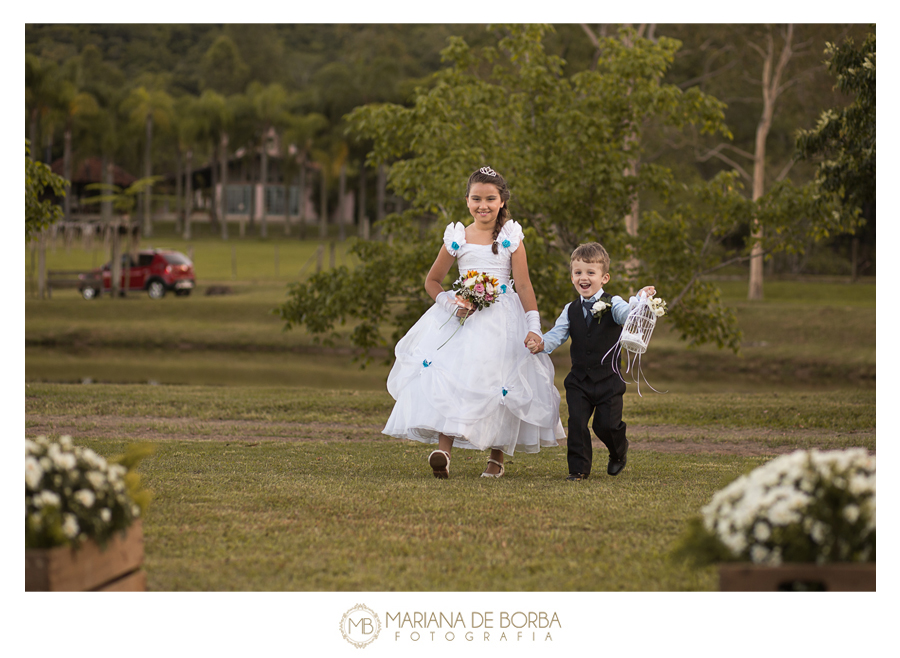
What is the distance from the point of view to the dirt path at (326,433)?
335 inches

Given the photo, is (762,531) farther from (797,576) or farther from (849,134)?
(849,134)

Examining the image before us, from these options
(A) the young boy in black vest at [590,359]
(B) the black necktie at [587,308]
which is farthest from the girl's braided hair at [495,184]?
(B) the black necktie at [587,308]

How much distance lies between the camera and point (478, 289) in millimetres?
6059

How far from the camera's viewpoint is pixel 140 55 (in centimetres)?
7344

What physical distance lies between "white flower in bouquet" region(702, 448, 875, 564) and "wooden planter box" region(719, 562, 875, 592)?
0.10 feet

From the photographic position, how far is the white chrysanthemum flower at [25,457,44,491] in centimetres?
322

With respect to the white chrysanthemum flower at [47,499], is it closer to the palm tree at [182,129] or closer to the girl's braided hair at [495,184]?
the girl's braided hair at [495,184]

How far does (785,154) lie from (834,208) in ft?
109

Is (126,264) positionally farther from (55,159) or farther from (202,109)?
(55,159)

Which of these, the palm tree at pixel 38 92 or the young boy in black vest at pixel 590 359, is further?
the palm tree at pixel 38 92

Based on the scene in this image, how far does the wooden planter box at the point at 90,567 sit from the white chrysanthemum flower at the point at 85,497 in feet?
0.56

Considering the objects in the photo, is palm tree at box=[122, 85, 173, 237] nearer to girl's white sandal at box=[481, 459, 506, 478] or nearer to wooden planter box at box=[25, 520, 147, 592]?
girl's white sandal at box=[481, 459, 506, 478]
